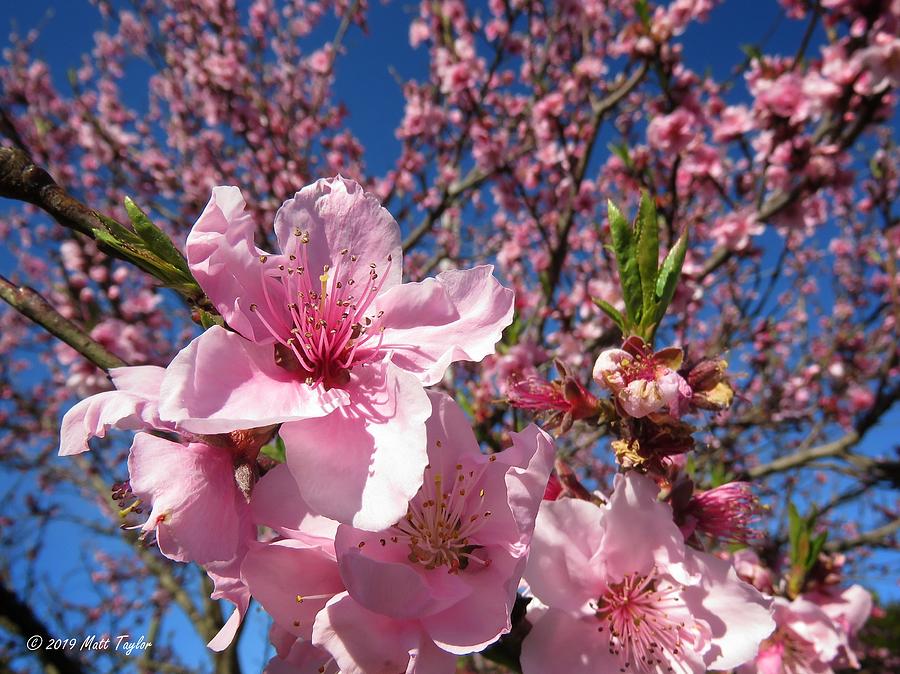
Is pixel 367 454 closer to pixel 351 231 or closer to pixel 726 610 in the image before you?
pixel 351 231

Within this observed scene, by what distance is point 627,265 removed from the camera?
1.21 m

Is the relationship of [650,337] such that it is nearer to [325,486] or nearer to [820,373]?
[325,486]

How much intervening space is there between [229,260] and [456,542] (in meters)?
0.58

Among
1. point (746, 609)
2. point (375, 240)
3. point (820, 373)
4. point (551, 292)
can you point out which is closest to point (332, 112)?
point (551, 292)

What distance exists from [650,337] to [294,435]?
2.49 feet

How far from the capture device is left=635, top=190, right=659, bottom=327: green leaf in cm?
119

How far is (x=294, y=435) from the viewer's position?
0.80 metres

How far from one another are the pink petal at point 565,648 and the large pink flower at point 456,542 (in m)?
0.19

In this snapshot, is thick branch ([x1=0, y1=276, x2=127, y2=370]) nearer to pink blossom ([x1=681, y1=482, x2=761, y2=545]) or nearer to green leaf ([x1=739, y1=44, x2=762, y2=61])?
pink blossom ([x1=681, y1=482, x2=761, y2=545])

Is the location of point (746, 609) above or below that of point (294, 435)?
below

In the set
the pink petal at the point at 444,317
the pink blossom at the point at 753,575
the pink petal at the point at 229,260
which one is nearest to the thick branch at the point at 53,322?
the pink petal at the point at 229,260

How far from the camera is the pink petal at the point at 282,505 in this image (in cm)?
83

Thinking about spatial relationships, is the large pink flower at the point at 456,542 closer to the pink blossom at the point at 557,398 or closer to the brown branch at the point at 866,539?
the pink blossom at the point at 557,398

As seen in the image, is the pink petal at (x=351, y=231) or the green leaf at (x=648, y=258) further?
the green leaf at (x=648, y=258)
